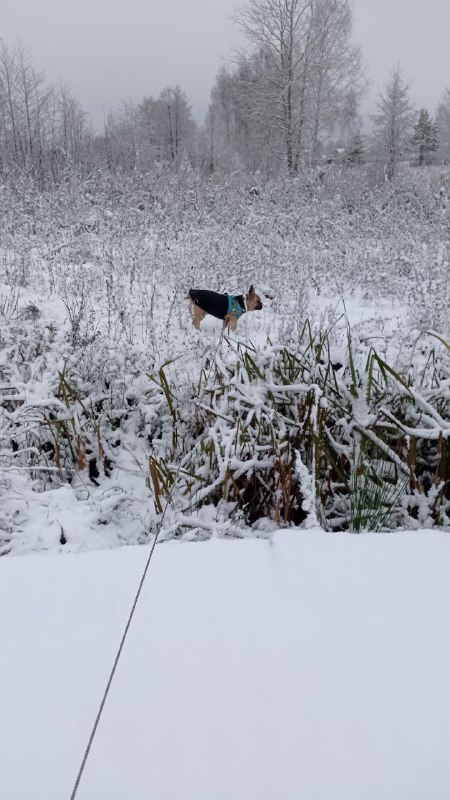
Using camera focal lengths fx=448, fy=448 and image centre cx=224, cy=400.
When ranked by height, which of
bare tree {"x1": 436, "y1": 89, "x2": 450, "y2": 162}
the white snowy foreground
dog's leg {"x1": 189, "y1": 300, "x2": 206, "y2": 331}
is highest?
bare tree {"x1": 436, "y1": 89, "x2": 450, "y2": 162}

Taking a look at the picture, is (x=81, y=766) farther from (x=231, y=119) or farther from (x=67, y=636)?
(x=231, y=119)

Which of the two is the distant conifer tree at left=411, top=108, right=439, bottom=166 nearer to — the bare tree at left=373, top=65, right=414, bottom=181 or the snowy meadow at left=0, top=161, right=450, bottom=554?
the bare tree at left=373, top=65, right=414, bottom=181

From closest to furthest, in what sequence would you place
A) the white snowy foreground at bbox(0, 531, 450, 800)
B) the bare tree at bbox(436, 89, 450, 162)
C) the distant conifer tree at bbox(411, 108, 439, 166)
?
the white snowy foreground at bbox(0, 531, 450, 800)
the bare tree at bbox(436, 89, 450, 162)
the distant conifer tree at bbox(411, 108, 439, 166)

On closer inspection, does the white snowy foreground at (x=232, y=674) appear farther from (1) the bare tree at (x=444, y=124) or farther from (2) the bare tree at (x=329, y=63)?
(1) the bare tree at (x=444, y=124)

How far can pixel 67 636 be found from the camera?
0.81m

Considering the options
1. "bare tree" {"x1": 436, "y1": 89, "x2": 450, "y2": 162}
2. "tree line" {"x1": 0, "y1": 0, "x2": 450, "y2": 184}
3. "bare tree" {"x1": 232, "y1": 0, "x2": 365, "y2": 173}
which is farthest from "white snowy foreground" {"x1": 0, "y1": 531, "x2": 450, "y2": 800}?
"bare tree" {"x1": 436, "y1": 89, "x2": 450, "y2": 162}

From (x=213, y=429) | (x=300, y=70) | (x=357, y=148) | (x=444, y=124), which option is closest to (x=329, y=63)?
(x=300, y=70)

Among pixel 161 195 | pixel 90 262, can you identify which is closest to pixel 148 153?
pixel 161 195

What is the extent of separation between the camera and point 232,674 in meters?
0.73

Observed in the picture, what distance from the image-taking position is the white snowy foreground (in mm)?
583

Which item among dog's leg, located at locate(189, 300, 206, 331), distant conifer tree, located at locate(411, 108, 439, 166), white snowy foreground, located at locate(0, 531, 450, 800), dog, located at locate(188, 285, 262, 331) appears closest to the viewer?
white snowy foreground, located at locate(0, 531, 450, 800)

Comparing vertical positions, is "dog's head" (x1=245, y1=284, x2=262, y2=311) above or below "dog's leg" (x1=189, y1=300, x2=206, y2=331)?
above

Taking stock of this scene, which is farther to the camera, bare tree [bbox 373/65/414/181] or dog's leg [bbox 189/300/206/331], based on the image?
bare tree [bbox 373/65/414/181]

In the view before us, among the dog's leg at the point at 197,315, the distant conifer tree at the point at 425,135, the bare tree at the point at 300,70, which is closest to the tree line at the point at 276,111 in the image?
the bare tree at the point at 300,70
